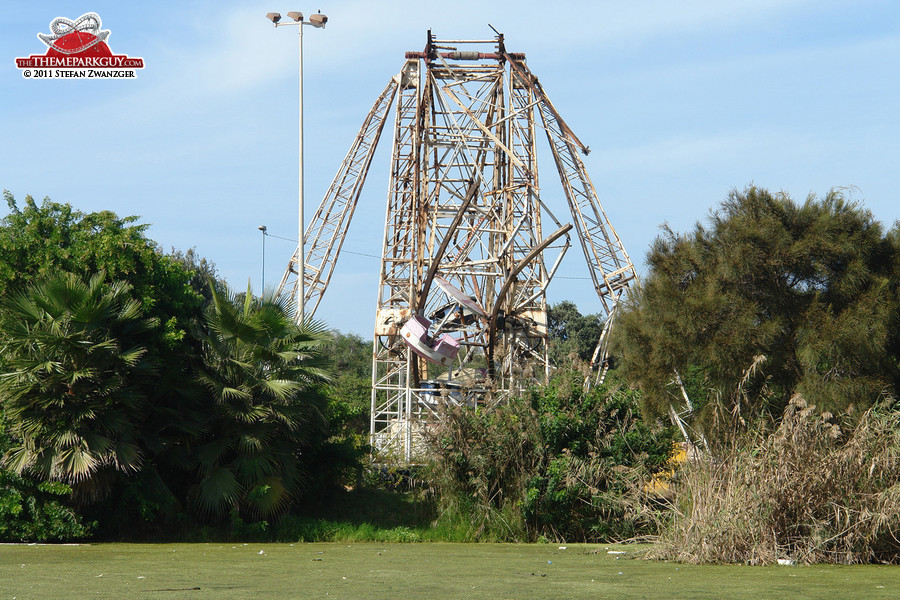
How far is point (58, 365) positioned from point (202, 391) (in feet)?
9.17

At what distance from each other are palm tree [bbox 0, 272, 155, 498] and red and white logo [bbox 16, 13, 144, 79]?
6300 mm

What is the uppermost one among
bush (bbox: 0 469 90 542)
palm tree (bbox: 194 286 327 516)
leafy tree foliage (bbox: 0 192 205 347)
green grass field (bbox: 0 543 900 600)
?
leafy tree foliage (bbox: 0 192 205 347)

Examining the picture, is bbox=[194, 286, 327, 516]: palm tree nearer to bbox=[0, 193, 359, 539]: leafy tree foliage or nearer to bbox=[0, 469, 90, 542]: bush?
bbox=[0, 193, 359, 539]: leafy tree foliage

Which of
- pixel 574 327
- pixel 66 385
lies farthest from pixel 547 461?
pixel 574 327

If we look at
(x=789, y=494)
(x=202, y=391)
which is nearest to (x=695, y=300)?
(x=789, y=494)

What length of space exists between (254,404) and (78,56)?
8880mm

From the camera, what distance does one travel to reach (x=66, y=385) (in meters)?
15.5

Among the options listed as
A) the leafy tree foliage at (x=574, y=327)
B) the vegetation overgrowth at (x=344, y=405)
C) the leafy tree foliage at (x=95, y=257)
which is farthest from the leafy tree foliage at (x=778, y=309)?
the leafy tree foliage at (x=574, y=327)

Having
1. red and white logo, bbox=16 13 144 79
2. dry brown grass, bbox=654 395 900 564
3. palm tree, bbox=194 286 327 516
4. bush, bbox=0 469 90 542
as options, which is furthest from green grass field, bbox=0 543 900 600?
red and white logo, bbox=16 13 144 79

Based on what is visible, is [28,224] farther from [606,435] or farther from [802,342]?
[802,342]

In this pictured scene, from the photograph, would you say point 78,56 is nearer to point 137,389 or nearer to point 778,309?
point 137,389

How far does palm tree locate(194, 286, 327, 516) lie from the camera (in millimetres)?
16594

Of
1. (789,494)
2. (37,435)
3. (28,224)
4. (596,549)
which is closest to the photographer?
(789,494)

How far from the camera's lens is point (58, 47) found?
2069cm
